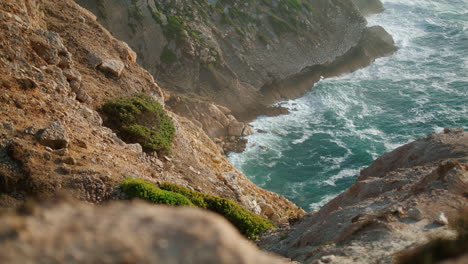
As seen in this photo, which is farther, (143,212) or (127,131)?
(127,131)

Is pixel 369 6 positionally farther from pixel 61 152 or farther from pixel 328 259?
pixel 328 259

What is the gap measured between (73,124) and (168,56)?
2685 centimetres

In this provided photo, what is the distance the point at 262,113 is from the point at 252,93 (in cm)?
309

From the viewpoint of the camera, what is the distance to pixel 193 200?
15.1 metres

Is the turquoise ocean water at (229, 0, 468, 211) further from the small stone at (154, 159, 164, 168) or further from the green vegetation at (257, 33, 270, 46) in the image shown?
the small stone at (154, 159, 164, 168)

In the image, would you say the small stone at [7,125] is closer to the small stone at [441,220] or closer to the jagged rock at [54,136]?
the jagged rock at [54,136]

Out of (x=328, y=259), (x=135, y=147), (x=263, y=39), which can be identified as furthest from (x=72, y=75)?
(x=263, y=39)

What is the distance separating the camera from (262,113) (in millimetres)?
41156

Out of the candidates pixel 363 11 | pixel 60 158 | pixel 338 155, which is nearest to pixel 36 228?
pixel 60 158

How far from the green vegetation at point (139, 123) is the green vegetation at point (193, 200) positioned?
4.02 m

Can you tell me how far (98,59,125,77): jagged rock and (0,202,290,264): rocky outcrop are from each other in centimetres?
1815

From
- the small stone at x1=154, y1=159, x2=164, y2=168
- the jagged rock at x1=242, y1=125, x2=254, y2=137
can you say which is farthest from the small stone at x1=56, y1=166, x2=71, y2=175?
the jagged rock at x1=242, y1=125, x2=254, y2=137

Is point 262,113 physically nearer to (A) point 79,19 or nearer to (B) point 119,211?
(A) point 79,19

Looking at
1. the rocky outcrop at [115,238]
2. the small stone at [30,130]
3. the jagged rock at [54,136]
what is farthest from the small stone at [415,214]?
the small stone at [30,130]
